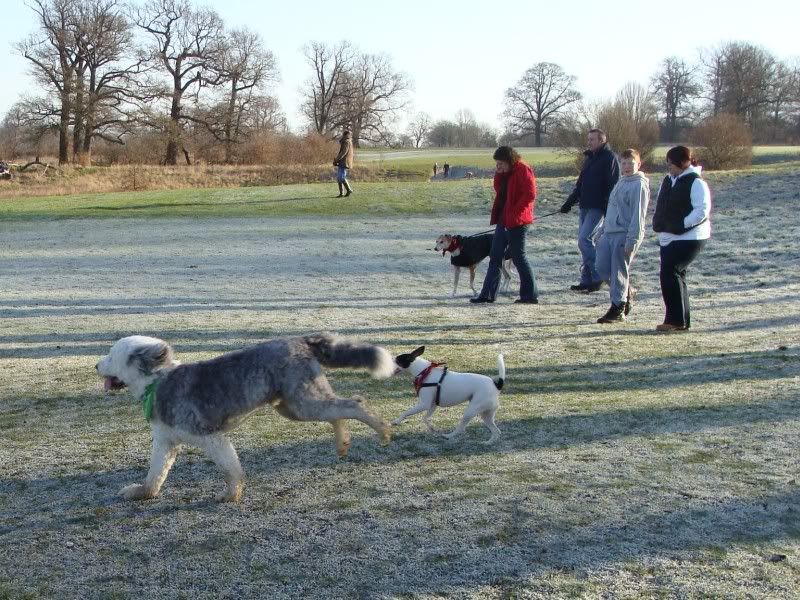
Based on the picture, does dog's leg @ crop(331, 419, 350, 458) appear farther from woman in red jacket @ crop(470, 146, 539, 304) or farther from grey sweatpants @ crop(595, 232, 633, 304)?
woman in red jacket @ crop(470, 146, 539, 304)

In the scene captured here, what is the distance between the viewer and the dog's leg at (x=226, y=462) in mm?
4457

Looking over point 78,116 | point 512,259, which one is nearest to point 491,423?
point 512,259

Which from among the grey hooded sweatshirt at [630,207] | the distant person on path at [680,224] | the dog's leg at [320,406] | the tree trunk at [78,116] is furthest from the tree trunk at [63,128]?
the dog's leg at [320,406]

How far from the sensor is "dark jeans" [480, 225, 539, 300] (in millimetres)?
11125

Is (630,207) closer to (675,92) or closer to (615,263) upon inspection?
(615,263)

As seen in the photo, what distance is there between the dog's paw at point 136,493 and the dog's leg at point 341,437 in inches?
44.2

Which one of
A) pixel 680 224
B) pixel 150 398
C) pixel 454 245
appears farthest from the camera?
pixel 454 245

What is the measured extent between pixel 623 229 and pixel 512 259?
76.8 inches

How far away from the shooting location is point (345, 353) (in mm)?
4715

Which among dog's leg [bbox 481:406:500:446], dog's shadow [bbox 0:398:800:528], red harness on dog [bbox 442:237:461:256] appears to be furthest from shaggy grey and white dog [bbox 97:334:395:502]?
red harness on dog [bbox 442:237:461:256]

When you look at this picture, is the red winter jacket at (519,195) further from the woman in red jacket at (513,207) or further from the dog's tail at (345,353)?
the dog's tail at (345,353)

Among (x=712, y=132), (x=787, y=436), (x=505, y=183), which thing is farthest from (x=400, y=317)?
(x=712, y=132)

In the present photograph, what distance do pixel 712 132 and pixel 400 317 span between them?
3034cm

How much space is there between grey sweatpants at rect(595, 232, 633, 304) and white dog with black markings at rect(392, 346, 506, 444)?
15.6 feet
